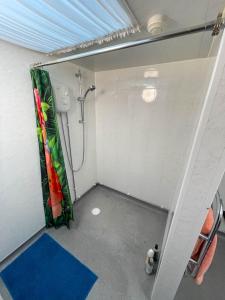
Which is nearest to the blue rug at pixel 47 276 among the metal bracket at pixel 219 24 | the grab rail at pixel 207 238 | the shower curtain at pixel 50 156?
the shower curtain at pixel 50 156

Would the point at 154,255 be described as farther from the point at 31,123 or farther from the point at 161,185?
the point at 31,123

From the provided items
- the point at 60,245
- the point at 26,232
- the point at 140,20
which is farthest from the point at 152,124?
the point at 26,232

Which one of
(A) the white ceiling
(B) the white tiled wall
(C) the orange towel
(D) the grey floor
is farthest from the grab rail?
(A) the white ceiling

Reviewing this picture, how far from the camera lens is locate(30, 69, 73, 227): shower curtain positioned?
1336mm

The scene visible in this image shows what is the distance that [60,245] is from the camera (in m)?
1.59

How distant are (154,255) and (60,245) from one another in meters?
1.09

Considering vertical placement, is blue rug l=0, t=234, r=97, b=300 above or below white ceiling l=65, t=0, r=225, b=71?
below

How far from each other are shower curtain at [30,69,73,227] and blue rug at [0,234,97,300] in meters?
0.36

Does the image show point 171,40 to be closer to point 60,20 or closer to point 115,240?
point 60,20

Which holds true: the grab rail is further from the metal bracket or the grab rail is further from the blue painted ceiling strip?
the blue painted ceiling strip

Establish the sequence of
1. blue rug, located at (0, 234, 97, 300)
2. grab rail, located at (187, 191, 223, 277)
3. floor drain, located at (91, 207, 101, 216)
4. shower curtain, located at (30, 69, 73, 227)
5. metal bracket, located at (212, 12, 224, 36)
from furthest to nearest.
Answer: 1. floor drain, located at (91, 207, 101, 216)
2. shower curtain, located at (30, 69, 73, 227)
3. blue rug, located at (0, 234, 97, 300)
4. grab rail, located at (187, 191, 223, 277)
5. metal bracket, located at (212, 12, 224, 36)

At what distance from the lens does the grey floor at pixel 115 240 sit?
1.25 metres

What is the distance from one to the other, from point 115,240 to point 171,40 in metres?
2.22

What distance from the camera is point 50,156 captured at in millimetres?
1487
